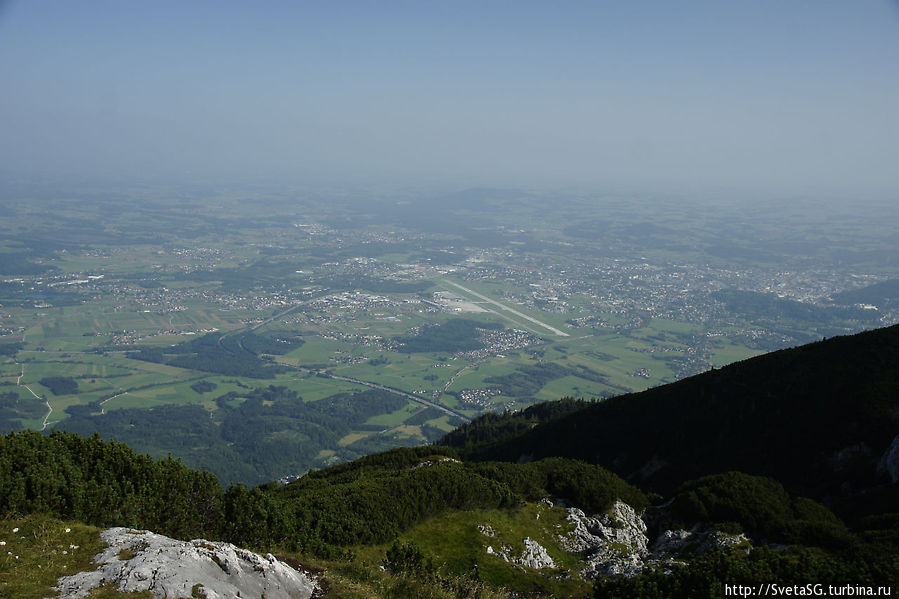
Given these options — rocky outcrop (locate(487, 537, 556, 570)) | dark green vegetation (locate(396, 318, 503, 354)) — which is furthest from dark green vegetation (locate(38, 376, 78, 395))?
rocky outcrop (locate(487, 537, 556, 570))

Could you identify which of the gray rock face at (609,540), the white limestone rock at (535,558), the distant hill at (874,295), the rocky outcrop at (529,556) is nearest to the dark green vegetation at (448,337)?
the gray rock face at (609,540)

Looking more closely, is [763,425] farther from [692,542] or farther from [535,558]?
[535,558]

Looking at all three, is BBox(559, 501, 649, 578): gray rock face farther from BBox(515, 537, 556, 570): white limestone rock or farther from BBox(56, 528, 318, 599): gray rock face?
BBox(56, 528, 318, 599): gray rock face

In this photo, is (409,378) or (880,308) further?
(880,308)

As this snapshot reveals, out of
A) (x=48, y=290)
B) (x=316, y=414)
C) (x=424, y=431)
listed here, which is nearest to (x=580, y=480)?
(x=424, y=431)

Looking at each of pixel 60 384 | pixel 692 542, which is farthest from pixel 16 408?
pixel 692 542

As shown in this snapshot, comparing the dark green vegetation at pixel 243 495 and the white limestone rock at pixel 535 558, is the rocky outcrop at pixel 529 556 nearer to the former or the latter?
the white limestone rock at pixel 535 558

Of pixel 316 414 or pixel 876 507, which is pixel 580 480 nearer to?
pixel 876 507
